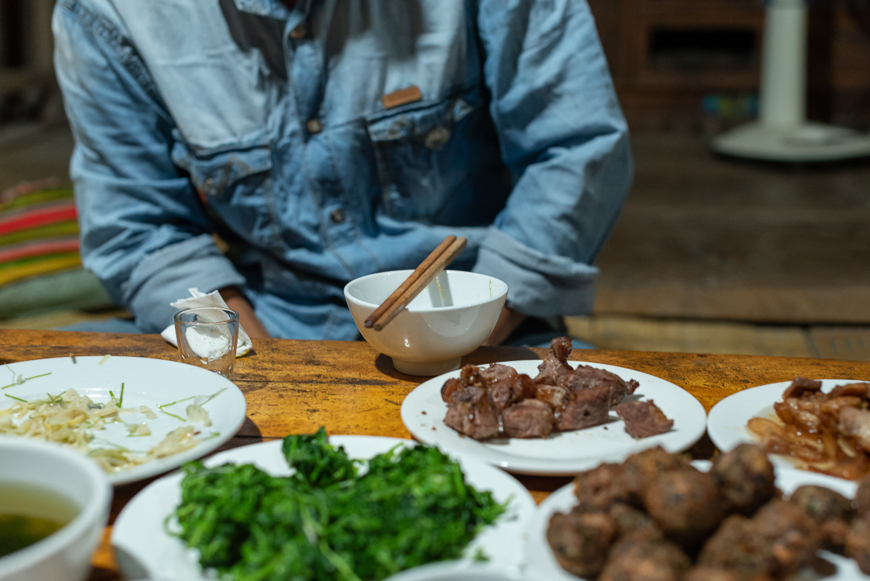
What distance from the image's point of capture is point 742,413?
866 mm

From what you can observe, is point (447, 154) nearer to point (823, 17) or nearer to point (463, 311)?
point (463, 311)

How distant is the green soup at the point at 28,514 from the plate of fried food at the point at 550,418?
34 centimetres

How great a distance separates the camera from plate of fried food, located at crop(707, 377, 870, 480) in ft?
2.53

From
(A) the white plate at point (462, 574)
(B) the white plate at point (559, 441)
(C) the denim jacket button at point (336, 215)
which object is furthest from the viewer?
(C) the denim jacket button at point (336, 215)

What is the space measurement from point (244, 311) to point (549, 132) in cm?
69

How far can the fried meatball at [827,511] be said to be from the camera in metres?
0.60

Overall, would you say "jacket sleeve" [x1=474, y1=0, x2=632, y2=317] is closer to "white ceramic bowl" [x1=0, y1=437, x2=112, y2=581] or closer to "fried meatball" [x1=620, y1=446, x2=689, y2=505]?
"fried meatball" [x1=620, y1=446, x2=689, y2=505]

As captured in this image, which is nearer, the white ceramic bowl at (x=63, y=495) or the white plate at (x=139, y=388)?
the white ceramic bowl at (x=63, y=495)

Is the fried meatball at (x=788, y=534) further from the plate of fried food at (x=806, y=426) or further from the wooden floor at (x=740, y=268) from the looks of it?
the wooden floor at (x=740, y=268)

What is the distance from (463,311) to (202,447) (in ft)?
1.22

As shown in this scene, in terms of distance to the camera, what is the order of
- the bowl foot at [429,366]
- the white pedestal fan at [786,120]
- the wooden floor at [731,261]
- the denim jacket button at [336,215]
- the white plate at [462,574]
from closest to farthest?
the white plate at [462,574] < the bowl foot at [429,366] < the denim jacket button at [336,215] < the wooden floor at [731,261] < the white pedestal fan at [786,120]

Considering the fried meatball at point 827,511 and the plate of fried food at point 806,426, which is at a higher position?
the fried meatball at point 827,511

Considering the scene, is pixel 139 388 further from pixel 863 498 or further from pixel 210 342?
pixel 863 498

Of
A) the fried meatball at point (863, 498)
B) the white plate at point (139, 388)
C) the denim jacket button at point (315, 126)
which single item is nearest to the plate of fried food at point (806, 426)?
the fried meatball at point (863, 498)
